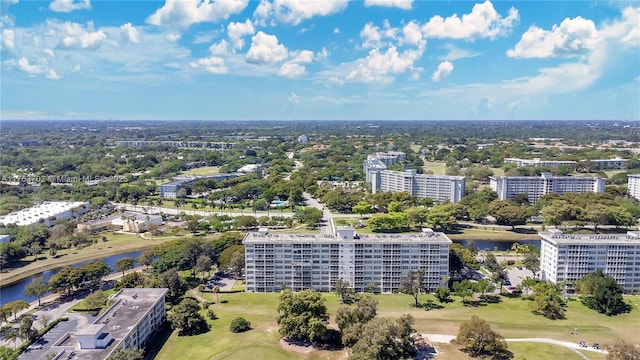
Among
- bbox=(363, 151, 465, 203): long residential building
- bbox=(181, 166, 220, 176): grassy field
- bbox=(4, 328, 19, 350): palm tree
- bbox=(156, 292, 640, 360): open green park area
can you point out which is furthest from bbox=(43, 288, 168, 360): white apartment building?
bbox=(181, 166, 220, 176): grassy field

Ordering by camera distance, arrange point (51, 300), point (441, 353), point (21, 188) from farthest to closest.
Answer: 1. point (21, 188)
2. point (51, 300)
3. point (441, 353)

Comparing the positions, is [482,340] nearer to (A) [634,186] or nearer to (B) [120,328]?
(B) [120,328]

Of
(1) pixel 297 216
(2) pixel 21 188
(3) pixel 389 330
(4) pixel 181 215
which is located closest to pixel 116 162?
(2) pixel 21 188

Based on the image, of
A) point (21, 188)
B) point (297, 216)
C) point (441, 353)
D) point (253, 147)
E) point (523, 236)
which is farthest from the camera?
point (253, 147)

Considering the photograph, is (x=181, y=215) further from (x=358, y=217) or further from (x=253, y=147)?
(x=253, y=147)

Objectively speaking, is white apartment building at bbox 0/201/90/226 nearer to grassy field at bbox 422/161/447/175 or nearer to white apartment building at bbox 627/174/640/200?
grassy field at bbox 422/161/447/175

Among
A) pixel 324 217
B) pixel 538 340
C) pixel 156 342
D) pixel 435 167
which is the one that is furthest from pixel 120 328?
pixel 435 167

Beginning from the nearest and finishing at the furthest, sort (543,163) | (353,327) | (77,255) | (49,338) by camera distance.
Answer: (353,327)
(49,338)
(77,255)
(543,163)
